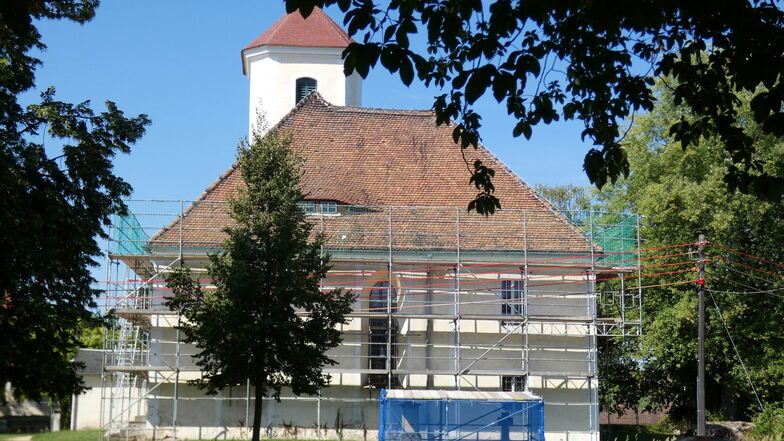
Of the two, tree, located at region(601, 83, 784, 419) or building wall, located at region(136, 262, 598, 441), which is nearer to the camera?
building wall, located at region(136, 262, 598, 441)

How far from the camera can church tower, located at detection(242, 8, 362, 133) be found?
3966cm

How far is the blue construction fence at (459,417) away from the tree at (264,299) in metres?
2.49

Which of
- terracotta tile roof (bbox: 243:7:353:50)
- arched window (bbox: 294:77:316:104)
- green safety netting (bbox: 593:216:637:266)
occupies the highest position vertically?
terracotta tile roof (bbox: 243:7:353:50)

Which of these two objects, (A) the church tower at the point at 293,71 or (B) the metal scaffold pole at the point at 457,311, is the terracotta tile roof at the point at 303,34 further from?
(B) the metal scaffold pole at the point at 457,311

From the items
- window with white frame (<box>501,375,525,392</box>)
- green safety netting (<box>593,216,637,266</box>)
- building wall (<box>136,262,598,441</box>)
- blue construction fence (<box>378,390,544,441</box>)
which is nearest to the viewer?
blue construction fence (<box>378,390,544,441</box>)

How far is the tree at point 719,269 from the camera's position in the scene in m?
34.2

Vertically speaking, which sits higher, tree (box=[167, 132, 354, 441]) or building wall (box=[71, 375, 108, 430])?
tree (box=[167, 132, 354, 441])

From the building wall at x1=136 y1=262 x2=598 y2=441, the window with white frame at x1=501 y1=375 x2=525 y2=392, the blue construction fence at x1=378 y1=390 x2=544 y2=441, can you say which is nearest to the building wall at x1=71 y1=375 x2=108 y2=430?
the building wall at x1=136 y1=262 x2=598 y2=441

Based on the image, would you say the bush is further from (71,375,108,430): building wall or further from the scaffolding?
(71,375,108,430): building wall

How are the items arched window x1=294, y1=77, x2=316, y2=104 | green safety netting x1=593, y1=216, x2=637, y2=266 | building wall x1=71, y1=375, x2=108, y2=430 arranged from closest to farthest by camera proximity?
green safety netting x1=593, y1=216, x2=637, y2=266, arched window x1=294, y1=77, x2=316, y2=104, building wall x1=71, y1=375, x2=108, y2=430

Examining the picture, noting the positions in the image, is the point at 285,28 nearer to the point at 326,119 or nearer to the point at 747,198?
the point at 326,119

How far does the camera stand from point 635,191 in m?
40.5

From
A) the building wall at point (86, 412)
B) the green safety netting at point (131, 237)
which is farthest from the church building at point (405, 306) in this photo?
the building wall at point (86, 412)

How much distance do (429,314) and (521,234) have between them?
3784 millimetres
